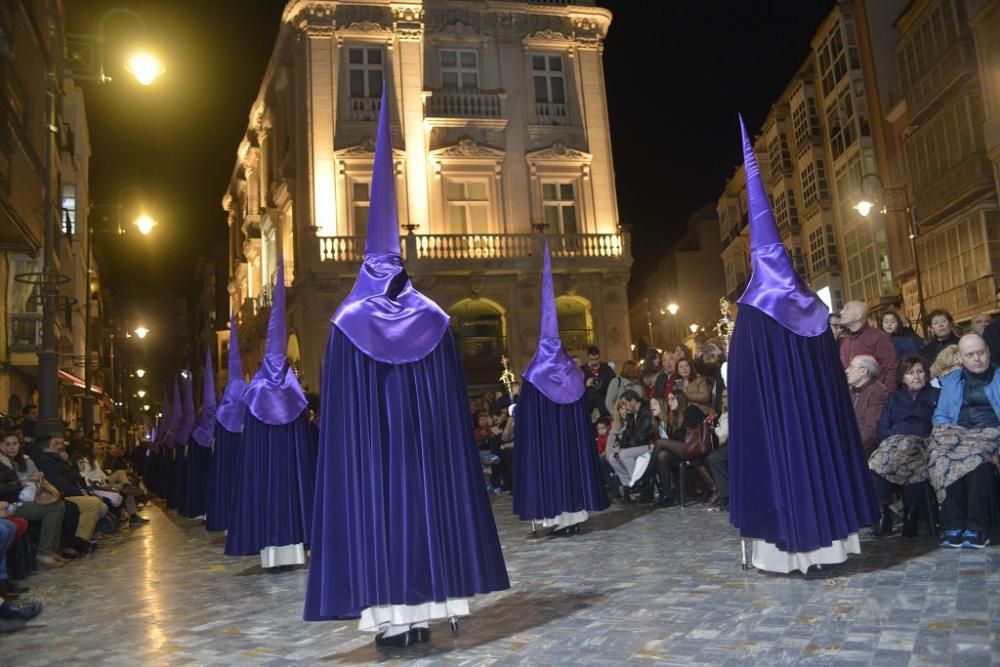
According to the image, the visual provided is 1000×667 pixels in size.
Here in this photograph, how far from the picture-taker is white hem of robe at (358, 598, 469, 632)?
5.00 metres

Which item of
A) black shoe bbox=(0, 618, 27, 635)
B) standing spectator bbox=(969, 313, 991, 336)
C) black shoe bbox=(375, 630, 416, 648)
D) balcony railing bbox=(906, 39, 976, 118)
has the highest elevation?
balcony railing bbox=(906, 39, 976, 118)

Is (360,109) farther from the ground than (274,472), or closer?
farther from the ground

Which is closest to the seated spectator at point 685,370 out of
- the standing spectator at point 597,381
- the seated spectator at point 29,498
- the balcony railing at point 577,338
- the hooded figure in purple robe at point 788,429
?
the standing spectator at point 597,381

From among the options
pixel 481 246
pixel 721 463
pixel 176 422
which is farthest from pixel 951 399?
pixel 481 246

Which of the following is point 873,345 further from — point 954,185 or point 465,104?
point 465,104

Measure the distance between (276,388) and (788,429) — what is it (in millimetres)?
5080

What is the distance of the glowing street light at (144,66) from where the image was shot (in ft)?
32.8

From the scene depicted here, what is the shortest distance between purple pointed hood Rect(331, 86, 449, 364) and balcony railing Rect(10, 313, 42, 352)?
18.1 m

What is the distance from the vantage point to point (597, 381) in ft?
46.0

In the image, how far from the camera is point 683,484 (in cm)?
1116

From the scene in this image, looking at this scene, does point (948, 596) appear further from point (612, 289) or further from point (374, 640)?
point (612, 289)

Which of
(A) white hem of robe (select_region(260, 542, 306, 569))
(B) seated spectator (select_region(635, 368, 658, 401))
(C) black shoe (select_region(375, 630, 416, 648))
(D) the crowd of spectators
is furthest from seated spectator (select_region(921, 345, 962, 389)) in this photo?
(D) the crowd of spectators

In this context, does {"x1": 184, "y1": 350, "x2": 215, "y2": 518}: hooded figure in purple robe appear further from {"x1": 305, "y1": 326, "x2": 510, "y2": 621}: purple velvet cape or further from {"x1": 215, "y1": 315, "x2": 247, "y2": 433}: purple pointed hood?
{"x1": 305, "y1": 326, "x2": 510, "y2": 621}: purple velvet cape

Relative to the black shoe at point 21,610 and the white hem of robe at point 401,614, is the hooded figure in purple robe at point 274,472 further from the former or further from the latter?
the white hem of robe at point 401,614
